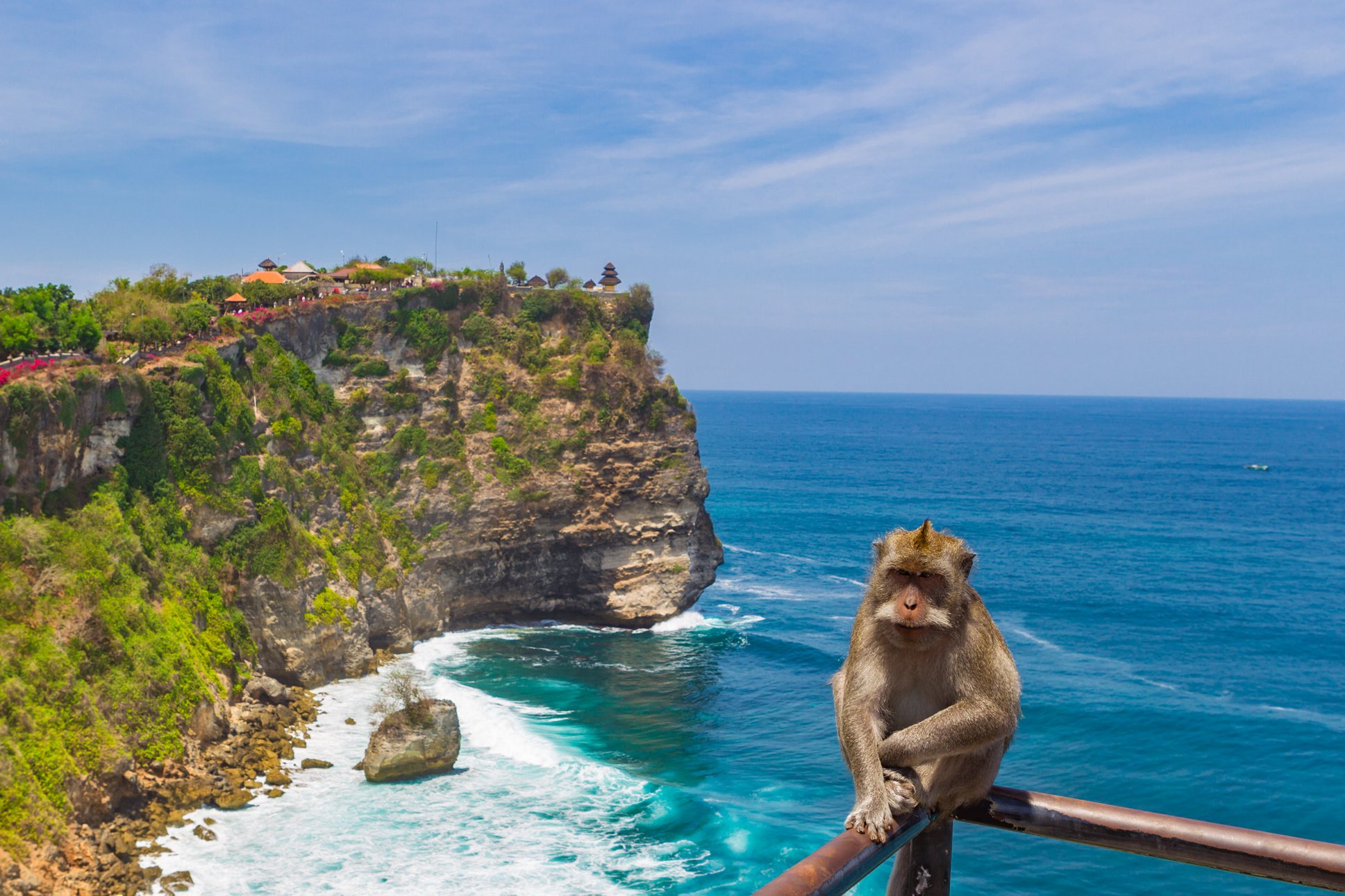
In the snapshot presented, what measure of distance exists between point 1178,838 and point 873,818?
1340mm

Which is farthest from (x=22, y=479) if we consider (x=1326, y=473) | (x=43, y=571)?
(x=1326, y=473)

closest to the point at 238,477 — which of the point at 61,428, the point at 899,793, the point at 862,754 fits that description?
the point at 61,428

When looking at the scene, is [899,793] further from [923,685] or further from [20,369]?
[20,369]

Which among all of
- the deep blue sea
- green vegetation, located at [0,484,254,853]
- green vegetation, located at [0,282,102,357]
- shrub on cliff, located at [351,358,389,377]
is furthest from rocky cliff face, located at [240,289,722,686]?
green vegetation, located at [0,484,254,853]

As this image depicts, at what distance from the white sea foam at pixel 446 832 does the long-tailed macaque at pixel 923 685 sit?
27.7 meters

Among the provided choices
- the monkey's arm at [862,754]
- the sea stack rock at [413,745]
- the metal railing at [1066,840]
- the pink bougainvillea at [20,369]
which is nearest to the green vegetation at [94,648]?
the pink bougainvillea at [20,369]

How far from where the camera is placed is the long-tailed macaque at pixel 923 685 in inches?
211

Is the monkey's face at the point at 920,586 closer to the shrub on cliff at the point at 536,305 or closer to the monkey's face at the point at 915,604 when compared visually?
the monkey's face at the point at 915,604

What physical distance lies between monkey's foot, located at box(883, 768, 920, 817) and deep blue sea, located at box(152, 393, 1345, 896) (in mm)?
2449

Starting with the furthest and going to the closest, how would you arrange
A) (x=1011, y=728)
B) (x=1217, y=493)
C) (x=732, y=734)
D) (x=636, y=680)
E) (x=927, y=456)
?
1. (x=927, y=456)
2. (x=1217, y=493)
3. (x=636, y=680)
4. (x=732, y=734)
5. (x=1011, y=728)

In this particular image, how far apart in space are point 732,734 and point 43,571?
93.3ft

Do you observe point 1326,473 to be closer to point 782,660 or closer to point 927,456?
point 927,456

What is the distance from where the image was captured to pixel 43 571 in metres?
33.1

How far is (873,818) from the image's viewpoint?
4.76 metres
